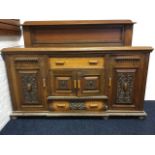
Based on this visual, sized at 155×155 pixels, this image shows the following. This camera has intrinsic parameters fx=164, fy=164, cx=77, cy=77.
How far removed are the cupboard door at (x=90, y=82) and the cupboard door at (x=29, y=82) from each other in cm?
42

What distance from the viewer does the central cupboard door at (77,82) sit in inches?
71.3

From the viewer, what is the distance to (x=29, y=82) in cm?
187

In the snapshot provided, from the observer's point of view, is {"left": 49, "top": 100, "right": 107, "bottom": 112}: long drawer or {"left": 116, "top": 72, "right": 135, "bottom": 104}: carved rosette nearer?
{"left": 116, "top": 72, "right": 135, "bottom": 104}: carved rosette

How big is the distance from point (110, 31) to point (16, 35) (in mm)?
1230

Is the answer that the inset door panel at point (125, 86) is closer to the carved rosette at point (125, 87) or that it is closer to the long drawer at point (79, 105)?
the carved rosette at point (125, 87)

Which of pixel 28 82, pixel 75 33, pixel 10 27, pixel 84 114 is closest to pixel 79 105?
pixel 84 114

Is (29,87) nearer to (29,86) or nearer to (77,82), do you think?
(29,86)

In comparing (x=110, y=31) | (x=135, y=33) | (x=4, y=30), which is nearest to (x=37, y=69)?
(x=4, y=30)

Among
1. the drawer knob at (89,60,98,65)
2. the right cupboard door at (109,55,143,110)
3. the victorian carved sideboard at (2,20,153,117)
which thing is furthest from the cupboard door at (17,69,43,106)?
the right cupboard door at (109,55,143,110)

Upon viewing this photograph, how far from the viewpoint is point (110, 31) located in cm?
202

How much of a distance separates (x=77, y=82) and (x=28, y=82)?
1.84 ft

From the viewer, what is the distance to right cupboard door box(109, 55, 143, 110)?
69.4 inches

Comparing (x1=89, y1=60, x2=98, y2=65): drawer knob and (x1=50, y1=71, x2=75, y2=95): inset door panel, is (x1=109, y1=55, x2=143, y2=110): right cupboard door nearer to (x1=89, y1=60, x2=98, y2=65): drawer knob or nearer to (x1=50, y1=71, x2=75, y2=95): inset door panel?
(x1=89, y1=60, x2=98, y2=65): drawer knob

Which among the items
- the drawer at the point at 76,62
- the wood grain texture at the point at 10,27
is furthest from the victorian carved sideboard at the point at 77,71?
the wood grain texture at the point at 10,27
